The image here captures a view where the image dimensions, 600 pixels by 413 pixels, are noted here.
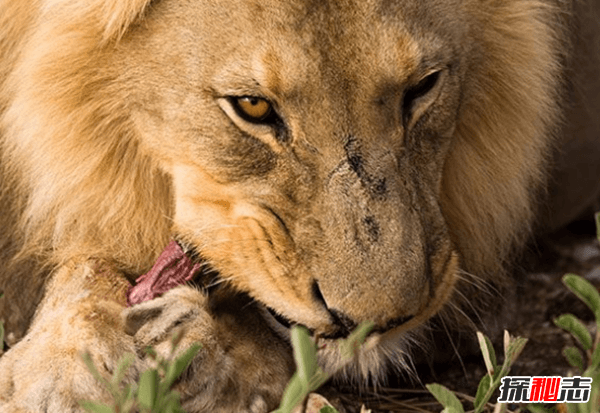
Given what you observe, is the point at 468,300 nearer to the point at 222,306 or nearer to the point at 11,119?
the point at 222,306

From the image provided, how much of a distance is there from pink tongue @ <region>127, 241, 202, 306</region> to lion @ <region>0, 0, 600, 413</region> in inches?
1.2

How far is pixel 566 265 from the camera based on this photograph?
11.9ft

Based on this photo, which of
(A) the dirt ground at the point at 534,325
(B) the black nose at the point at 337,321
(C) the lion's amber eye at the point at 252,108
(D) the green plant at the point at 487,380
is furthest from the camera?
(A) the dirt ground at the point at 534,325

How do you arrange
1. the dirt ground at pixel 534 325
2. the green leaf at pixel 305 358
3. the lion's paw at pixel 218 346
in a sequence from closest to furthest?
1. the green leaf at pixel 305 358
2. the lion's paw at pixel 218 346
3. the dirt ground at pixel 534 325

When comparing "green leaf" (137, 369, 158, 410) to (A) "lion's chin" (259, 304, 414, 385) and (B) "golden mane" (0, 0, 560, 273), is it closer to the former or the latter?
(A) "lion's chin" (259, 304, 414, 385)

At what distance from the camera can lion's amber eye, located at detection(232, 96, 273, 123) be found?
235cm

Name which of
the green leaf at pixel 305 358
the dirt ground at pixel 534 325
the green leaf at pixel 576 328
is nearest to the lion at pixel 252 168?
the dirt ground at pixel 534 325

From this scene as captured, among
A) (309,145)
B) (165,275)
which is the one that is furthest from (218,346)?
(309,145)

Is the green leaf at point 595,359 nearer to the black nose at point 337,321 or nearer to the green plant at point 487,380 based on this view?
the green plant at point 487,380

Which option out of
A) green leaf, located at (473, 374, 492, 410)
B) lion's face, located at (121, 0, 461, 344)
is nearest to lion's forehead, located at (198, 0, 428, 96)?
lion's face, located at (121, 0, 461, 344)

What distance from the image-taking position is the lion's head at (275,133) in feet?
7.54

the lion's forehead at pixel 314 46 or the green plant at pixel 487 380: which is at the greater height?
the lion's forehead at pixel 314 46

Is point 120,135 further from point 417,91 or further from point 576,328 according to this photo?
point 576,328

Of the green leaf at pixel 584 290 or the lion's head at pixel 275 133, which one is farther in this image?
the lion's head at pixel 275 133
